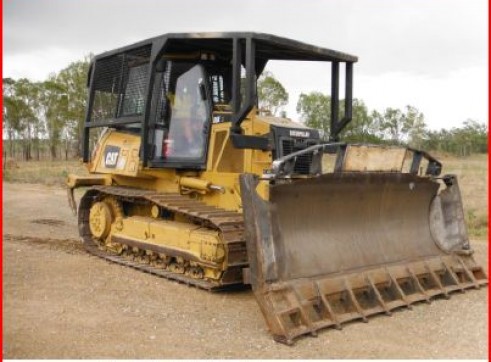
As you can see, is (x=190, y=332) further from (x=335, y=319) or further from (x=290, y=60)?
(x=290, y=60)

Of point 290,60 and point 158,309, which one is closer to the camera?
point 158,309

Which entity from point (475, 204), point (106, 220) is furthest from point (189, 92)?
point (475, 204)

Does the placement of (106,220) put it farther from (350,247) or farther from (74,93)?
(74,93)

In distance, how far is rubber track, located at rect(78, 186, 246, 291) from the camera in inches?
264

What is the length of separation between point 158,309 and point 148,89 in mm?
3136

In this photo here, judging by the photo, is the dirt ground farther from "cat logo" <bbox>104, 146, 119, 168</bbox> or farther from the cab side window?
"cat logo" <bbox>104, 146, 119, 168</bbox>

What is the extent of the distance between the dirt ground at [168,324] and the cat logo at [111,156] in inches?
73.1

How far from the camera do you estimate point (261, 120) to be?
758cm

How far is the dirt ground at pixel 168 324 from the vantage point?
16.0ft

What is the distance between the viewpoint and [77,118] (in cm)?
4703

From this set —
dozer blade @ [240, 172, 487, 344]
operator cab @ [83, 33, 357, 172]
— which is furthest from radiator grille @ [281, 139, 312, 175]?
dozer blade @ [240, 172, 487, 344]

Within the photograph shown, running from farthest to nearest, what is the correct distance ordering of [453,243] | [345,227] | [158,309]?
[453,243] → [345,227] → [158,309]

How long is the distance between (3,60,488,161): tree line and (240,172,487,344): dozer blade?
28.1 m

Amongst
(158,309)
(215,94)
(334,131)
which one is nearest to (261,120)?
(215,94)
